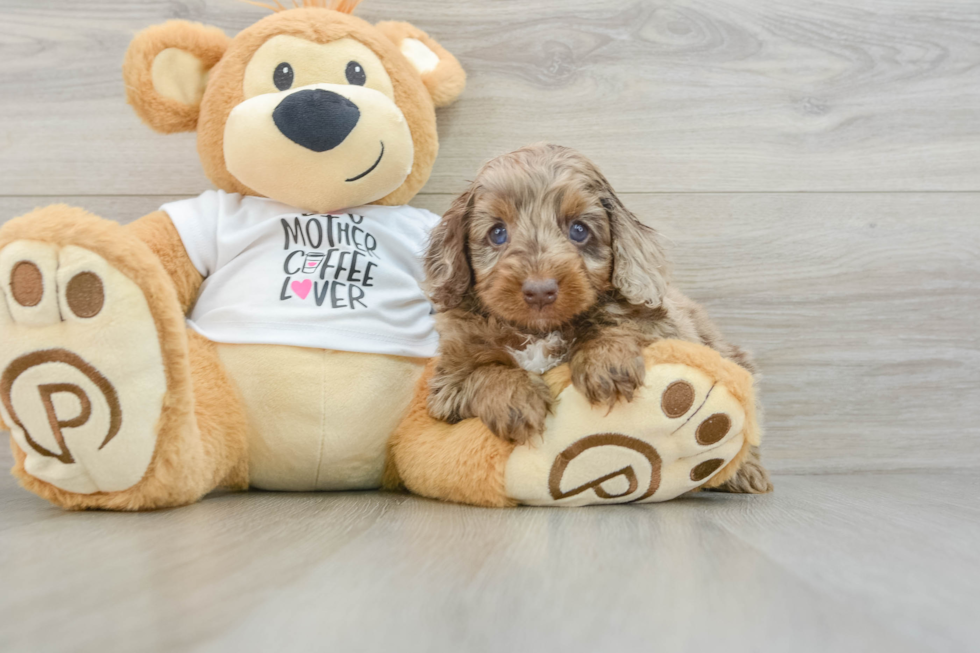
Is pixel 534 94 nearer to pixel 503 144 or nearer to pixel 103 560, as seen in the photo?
pixel 503 144

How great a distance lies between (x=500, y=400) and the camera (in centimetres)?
113

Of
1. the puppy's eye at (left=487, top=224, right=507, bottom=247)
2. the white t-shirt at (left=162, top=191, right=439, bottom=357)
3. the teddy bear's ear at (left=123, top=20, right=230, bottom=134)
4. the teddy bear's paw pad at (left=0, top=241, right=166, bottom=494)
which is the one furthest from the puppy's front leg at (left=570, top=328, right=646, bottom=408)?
the teddy bear's ear at (left=123, top=20, right=230, bottom=134)

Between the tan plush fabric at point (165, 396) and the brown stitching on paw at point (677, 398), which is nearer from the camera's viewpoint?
the tan plush fabric at point (165, 396)

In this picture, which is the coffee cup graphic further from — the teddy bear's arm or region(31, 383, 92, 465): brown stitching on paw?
region(31, 383, 92, 465): brown stitching on paw

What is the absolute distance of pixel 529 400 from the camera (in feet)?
3.71

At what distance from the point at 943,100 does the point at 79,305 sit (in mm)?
2028

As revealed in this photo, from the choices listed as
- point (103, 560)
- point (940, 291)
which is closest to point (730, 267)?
point (940, 291)

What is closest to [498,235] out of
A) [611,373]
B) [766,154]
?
[611,373]

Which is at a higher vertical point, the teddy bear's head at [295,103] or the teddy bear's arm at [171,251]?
the teddy bear's head at [295,103]

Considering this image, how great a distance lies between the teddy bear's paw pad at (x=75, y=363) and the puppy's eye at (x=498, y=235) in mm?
575

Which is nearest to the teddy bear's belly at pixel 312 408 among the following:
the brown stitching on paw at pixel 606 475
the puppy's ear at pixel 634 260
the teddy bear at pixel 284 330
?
the teddy bear at pixel 284 330

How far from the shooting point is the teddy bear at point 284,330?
1.00 m

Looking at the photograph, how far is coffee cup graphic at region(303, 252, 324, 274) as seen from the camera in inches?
53.6

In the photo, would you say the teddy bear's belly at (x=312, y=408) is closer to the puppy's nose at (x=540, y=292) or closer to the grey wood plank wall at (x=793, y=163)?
the puppy's nose at (x=540, y=292)
